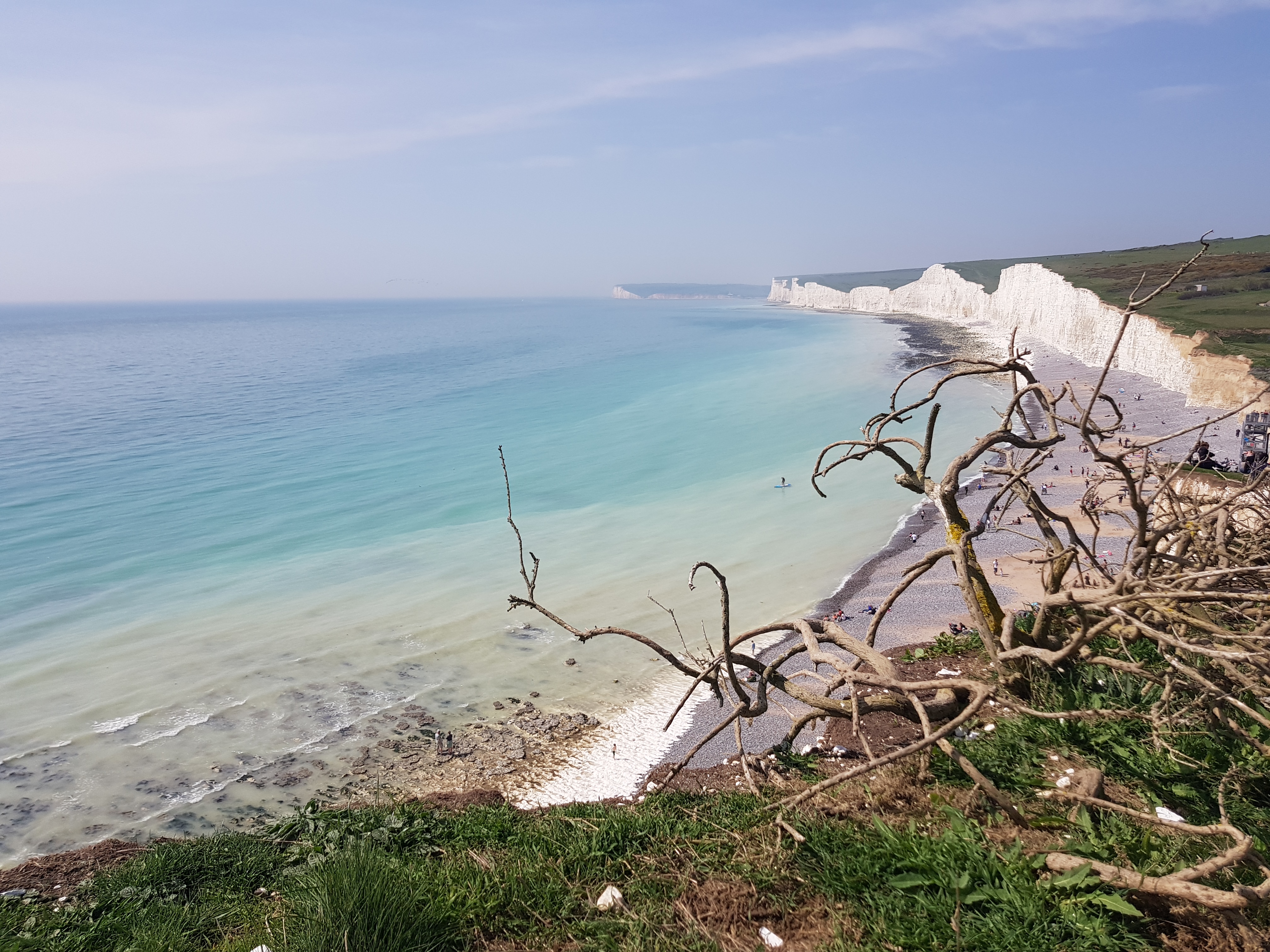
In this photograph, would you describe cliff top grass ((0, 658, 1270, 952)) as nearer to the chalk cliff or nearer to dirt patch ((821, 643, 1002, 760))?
dirt patch ((821, 643, 1002, 760))

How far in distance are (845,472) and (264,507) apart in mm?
20655

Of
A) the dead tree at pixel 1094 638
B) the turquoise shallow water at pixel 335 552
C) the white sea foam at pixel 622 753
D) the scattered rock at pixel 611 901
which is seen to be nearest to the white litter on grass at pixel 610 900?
the scattered rock at pixel 611 901

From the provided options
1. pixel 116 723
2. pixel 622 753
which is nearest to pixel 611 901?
pixel 622 753

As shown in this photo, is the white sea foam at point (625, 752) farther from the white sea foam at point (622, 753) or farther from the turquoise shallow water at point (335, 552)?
the turquoise shallow water at point (335, 552)

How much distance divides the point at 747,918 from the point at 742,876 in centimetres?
34

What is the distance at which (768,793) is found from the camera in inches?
215

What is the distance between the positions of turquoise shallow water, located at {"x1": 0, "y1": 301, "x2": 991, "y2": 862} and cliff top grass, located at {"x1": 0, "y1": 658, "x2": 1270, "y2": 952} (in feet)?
15.4

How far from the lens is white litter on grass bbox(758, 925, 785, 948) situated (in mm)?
3527

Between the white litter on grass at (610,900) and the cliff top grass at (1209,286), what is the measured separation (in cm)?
572

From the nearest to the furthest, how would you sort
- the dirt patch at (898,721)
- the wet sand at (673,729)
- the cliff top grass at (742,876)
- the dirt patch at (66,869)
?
the cliff top grass at (742,876) < the dirt patch at (66,869) < the dirt patch at (898,721) < the wet sand at (673,729)

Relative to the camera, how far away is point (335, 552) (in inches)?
810

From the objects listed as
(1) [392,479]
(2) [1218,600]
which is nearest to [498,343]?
(1) [392,479]

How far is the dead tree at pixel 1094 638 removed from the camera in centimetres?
342

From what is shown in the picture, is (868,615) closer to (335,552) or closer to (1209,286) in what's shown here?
(335,552)
